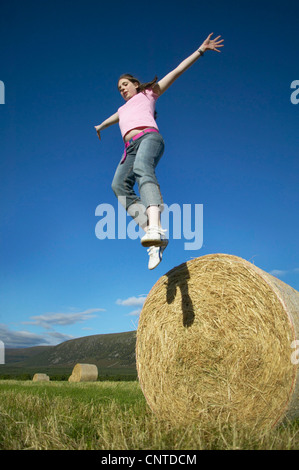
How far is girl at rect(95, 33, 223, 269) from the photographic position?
3275mm

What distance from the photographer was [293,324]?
3.16 metres

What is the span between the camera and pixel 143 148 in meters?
3.40

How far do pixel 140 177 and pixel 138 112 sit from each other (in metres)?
0.75

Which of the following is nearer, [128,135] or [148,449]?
[148,449]

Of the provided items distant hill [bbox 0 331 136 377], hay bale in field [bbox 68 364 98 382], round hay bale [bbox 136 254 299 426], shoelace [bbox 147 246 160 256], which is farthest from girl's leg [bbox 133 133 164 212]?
distant hill [bbox 0 331 136 377]

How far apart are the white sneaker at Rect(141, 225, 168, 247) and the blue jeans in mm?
243

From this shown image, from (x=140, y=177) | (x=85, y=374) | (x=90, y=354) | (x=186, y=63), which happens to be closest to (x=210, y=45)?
(x=186, y=63)

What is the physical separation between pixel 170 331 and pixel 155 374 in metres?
0.48

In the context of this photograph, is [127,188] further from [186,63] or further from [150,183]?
[186,63]

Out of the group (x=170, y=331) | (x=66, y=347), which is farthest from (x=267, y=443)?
(x=66, y=347)

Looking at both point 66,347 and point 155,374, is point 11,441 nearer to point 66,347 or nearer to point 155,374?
point 155,374

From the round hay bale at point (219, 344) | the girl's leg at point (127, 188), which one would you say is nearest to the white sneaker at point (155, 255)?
the girl's leg at point (127, 188)

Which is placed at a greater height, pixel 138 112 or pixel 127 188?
Answer: pixel 138 112

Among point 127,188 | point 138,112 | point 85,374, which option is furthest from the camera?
point 85,374
